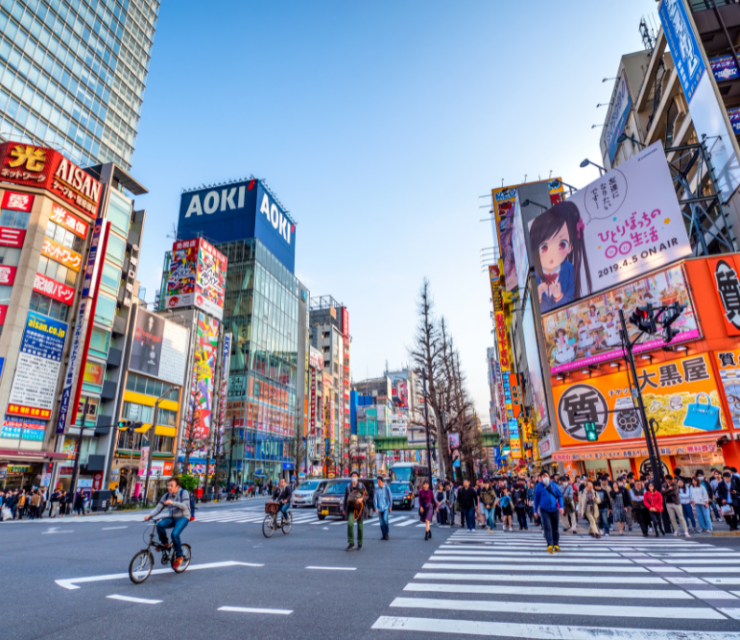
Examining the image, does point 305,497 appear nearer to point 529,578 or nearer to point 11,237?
point 529,578

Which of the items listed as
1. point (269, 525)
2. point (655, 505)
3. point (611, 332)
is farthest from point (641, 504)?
point (611, 332)

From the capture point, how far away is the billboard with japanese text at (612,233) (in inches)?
1049

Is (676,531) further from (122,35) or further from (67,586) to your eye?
(122,35)

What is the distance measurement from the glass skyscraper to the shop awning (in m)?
54.1

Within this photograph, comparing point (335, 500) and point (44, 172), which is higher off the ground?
point (44, 172)

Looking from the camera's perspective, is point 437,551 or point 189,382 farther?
point 189,382

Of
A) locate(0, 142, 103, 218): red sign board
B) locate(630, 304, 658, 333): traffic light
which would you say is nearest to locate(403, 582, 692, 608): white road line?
locate(630, 304, 658, 333): traffic light

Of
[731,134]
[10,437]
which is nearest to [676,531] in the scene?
[731,134]

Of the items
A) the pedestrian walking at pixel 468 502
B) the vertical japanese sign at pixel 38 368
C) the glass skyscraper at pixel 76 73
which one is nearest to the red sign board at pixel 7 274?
the vertical japanese sign at pixel 38 368

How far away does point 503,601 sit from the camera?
5.93 meters

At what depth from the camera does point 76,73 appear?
2152 inches

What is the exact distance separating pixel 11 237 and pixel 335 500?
98.7ft

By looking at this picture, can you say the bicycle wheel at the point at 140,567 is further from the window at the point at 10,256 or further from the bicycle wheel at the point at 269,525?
the window at the point at 10,256

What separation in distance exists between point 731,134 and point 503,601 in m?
28.2
